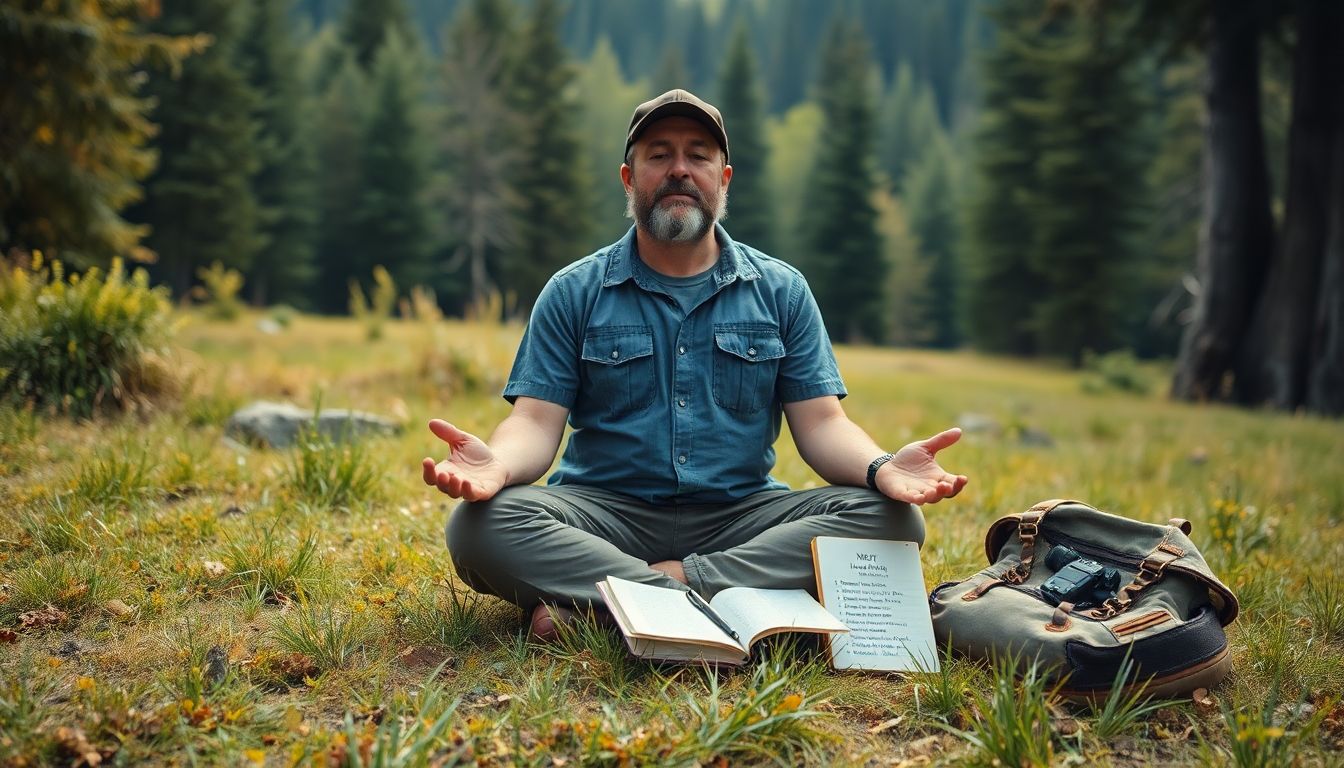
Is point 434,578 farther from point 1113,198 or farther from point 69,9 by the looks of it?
point 1113,198

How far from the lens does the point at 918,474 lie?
3.32m

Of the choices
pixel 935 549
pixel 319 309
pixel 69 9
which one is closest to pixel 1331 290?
pixel 935 549

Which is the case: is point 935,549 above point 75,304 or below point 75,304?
below

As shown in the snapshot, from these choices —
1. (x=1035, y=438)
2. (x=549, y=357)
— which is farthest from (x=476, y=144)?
(x=549, y=357)

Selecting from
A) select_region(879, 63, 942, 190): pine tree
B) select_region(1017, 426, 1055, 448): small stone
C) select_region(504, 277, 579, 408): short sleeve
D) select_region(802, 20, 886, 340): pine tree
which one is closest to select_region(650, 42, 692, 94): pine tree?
select_region(802, 20, 886, 340): pine tree

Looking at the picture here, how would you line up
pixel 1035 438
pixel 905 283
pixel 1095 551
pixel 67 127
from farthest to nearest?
pixel 905 283
pixel 1035 438
pixel 67 127
pixel 1095 551

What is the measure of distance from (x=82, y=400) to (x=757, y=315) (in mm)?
4867

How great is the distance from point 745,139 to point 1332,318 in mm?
30708

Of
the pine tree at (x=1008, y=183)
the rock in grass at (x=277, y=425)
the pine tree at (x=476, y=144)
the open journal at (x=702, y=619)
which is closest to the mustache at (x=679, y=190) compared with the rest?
the open journal at (x=702, y=619)

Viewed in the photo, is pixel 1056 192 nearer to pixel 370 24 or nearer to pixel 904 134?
pixel 370 24

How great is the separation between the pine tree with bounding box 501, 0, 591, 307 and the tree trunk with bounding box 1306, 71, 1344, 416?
83.1ft

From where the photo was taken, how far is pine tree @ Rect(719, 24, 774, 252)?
41509mm

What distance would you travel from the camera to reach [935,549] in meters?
4.57

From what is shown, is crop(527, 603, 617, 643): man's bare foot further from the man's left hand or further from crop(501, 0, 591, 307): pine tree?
crop(501, 0, 591, 307): pine tree
